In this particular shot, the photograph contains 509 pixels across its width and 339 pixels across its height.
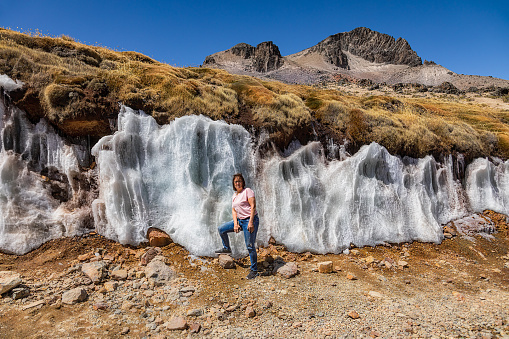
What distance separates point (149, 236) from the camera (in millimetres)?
8281

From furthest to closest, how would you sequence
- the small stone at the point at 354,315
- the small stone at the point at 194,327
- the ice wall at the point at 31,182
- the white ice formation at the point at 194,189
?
the white ice formation at the point at 194,189 → the ice wall at the point at 31,182 → the small stone at the point at 354,315 → the small stone at the point at 194,327

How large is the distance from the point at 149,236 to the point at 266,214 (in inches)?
147

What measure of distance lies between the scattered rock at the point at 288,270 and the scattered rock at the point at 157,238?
3.25 metres

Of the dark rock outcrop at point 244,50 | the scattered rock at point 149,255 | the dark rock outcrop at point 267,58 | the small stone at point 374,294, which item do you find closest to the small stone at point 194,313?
the scattered rock at point 149,255

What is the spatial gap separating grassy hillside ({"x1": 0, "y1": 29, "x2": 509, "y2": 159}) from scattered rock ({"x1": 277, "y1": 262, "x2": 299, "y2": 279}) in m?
4.68

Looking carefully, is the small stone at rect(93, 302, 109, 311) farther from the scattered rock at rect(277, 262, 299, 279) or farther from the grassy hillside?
the grassy hillside

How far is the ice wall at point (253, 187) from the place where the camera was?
8.52 meters

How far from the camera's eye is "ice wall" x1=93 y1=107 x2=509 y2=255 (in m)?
8.52

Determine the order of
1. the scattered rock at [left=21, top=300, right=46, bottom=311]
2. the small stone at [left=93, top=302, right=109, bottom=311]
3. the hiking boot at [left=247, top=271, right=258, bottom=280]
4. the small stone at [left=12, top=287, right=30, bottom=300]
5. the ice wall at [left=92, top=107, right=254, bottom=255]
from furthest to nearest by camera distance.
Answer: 1. the ice wall at [left=92, top=107, right=254, bottom=255]
2. the hiking boot at [left=247, top=271, right=258, bottom=280]
3. the small stone at [left=12, top=287, right=30, bottom=300]
4. the small stone at [left=93, top=302, right=109, bottom=311]
5. the scattered rock at [left=21, top=300, right=46, bottom=311]

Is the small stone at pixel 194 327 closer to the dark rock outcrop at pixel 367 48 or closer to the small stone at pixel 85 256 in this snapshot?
the small stone at pixel 85 256

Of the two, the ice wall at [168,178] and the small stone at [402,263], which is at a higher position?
the ice wall at [168,178]

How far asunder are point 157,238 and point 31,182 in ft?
13.1

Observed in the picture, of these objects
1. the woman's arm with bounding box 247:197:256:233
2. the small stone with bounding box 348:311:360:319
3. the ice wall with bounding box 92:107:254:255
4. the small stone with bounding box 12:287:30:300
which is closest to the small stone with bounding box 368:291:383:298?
the small stone with bounding box 348:311:360:319

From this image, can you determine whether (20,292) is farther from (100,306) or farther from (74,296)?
(100,306)
